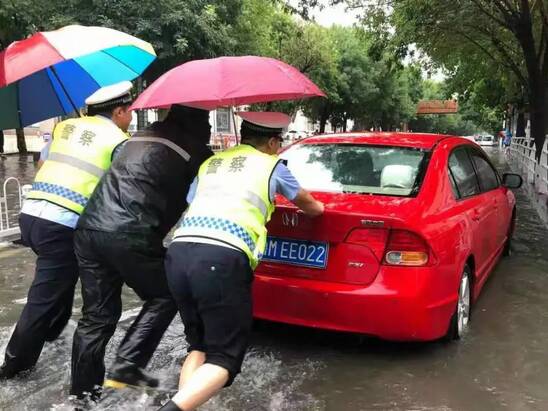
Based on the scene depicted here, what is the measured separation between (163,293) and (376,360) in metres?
1.59

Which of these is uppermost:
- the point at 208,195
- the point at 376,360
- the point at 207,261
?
the point at 208,195

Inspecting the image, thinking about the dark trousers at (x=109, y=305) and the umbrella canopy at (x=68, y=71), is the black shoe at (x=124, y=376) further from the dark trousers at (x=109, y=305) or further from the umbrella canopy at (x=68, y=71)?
the umbrella canopy at (x=68, y=71)

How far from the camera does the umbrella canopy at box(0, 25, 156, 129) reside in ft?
11.3

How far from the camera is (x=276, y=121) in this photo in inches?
121

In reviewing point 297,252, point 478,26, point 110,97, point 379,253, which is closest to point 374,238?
point 379,253

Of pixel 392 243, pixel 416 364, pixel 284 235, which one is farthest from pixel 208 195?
pixel 416 364

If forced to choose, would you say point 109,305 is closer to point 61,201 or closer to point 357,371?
point 61,201

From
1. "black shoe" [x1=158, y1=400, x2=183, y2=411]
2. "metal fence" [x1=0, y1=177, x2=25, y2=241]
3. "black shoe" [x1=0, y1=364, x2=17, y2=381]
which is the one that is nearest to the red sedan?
"black shoe" [x1=158, y1=400, x2=183, y2=411]

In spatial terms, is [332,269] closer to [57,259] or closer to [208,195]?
[208,195]

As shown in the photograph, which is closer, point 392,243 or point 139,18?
point 392,243

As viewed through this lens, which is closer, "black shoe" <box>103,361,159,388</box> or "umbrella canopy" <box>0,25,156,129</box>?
"black shoe" <box>103,361,159,388</box>

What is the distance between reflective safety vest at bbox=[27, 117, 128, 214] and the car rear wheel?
2485 millimetres

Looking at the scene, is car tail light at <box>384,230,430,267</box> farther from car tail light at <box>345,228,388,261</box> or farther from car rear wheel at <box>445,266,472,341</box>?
car rear wheel at <box>445,266,472,341</box>

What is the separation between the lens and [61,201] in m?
3.37
